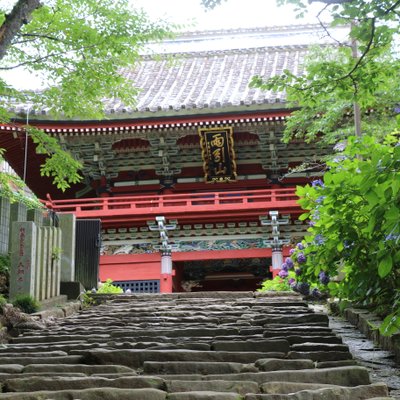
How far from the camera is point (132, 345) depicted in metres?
5.43

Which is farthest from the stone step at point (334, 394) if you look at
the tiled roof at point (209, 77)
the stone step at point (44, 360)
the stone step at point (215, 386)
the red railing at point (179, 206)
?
the tiled roof at point (209, 77)

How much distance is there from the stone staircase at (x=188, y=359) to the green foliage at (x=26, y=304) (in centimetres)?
37

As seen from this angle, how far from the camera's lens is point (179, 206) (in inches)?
659

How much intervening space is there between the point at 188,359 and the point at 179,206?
12.0 meters

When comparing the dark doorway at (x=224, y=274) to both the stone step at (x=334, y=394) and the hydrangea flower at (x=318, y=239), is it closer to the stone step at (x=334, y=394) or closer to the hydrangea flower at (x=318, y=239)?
the hydrangea flower at (x=318, y=239)

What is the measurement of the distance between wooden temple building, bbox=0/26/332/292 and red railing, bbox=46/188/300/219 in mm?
29

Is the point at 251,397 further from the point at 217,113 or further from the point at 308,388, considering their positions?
the point at 217,113

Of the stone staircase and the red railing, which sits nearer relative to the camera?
the stone staircase

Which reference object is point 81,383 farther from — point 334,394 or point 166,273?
point 166,273

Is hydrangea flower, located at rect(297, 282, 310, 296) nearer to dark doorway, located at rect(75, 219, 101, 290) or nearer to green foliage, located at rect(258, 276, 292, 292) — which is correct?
green foliage, located at rect(258, 276, 292, 292)

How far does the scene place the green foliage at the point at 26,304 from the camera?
301 inches

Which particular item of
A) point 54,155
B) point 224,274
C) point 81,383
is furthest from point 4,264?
point 224,274

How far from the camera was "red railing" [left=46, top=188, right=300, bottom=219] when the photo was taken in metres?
16.4

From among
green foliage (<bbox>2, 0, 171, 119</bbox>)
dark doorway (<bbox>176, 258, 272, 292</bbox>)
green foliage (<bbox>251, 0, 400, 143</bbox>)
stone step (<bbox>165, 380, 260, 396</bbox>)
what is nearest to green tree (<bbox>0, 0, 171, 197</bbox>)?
green foliage (<bbox>2, 0, 171, 119</bbox>)
